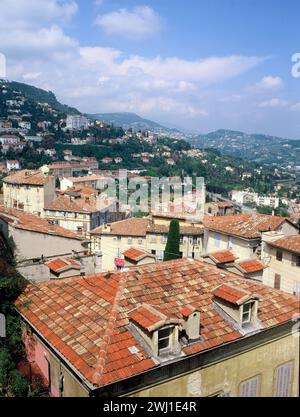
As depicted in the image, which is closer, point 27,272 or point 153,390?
point 153,390

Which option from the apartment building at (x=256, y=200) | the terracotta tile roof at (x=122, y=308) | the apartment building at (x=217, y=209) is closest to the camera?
the terracotta tile roof at (x=122, y=308)

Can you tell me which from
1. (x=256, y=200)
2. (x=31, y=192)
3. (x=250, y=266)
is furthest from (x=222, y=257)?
(x=256, y=200)

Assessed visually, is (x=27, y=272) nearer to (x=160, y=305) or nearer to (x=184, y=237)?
(x=160, y=305)

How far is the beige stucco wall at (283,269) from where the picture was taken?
25.8 metres

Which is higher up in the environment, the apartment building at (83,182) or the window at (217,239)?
the apartment building at (83,182)

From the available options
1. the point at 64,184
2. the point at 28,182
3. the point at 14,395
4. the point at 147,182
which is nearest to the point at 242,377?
the point at 14,395

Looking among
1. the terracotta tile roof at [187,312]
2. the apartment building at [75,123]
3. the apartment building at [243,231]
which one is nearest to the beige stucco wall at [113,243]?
the apartment building at [243,231]

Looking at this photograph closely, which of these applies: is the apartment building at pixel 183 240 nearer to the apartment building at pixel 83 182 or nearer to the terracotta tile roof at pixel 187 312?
the terracotta tile roof at pixel 187 312

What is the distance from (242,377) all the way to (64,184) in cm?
7046

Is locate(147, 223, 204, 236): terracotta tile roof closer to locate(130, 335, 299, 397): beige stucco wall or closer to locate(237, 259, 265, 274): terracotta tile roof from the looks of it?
locate(237, 259, 265, 274): terracotta tile roof

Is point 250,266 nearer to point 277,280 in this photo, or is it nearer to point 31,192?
point 277,280

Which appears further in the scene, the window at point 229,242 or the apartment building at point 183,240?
the apartment building at point 183,240

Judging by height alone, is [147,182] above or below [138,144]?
below
